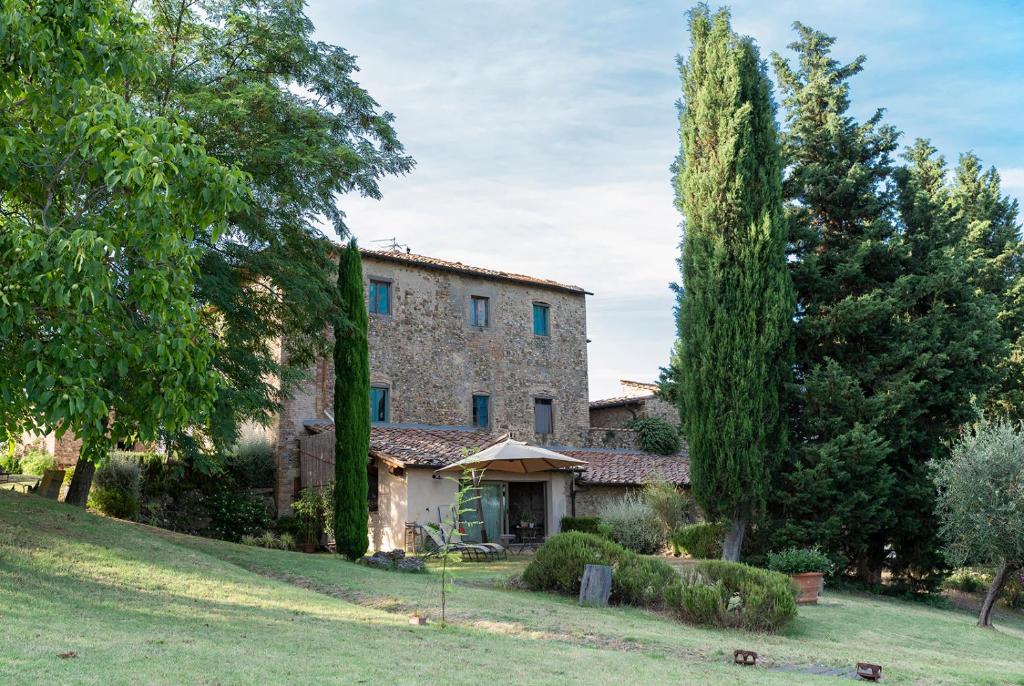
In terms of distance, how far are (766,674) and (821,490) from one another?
9.75 metres

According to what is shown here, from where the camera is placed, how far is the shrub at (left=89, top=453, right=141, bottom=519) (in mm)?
18938

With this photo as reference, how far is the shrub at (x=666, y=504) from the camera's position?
22.0m

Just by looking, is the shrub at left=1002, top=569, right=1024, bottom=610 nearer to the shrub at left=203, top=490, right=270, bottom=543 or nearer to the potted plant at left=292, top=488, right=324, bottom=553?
the potted plant at left=292, top=488, right=324, bottom=553

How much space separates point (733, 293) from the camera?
1798 centimetres

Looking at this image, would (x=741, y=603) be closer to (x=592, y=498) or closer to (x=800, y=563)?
(x=800, y=563)

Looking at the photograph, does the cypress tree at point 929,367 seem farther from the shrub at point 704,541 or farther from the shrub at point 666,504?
the shrub at point 666,504

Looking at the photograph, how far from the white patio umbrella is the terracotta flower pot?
20.5 feet

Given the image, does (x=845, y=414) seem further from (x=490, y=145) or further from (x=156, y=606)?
(x=156, y=606)

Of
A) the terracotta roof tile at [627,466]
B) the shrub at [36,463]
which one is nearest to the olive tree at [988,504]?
the terracotta roof tile at [627,466]

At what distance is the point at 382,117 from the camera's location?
17953 millimetres

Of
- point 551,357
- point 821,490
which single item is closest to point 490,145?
point 821,490

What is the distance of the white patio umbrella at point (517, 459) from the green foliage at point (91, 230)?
9146mm

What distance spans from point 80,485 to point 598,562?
10540 mm

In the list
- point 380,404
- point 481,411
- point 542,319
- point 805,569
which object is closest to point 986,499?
point 805,569
